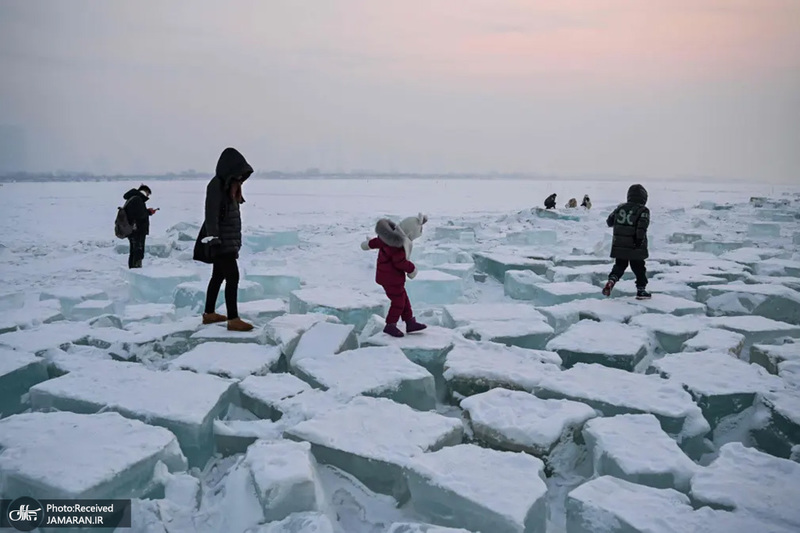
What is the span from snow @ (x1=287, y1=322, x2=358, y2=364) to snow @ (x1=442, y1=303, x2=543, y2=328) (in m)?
1.05

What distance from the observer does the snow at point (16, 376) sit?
2.98 meters

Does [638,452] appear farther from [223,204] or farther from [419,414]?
[223,204]

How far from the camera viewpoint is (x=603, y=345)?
3613 millimetres

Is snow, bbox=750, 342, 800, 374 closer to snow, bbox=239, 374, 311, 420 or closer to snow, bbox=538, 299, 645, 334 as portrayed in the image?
snow, bbox=538, 299, 645, 334

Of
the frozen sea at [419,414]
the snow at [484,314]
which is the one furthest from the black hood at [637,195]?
the snow at [484,314]

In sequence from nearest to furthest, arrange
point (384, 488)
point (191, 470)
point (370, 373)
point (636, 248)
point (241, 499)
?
point (241, 499), point (384, 488), point (191, 470), point (370, 373), point (636, 248)

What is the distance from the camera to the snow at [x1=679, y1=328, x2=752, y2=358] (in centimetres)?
368

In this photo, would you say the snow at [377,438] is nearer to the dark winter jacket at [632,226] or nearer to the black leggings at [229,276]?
the black leggings at [229,276]

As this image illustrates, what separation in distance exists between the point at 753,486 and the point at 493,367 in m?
1.43

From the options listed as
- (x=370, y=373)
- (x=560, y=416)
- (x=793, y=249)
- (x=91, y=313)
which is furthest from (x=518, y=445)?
(x=793, y=249)

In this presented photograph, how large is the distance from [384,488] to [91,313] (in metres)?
4.33

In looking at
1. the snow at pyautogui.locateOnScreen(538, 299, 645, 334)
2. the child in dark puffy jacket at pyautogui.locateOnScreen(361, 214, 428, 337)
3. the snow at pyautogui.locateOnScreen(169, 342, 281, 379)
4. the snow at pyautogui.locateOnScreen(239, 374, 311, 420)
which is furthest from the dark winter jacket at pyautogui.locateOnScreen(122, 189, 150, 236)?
the snow at pyautogui.locateOnScreen(538, 299, 645, 334)

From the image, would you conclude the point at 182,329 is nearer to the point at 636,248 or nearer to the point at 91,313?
the point at 91,313

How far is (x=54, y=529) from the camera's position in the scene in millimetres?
1847
